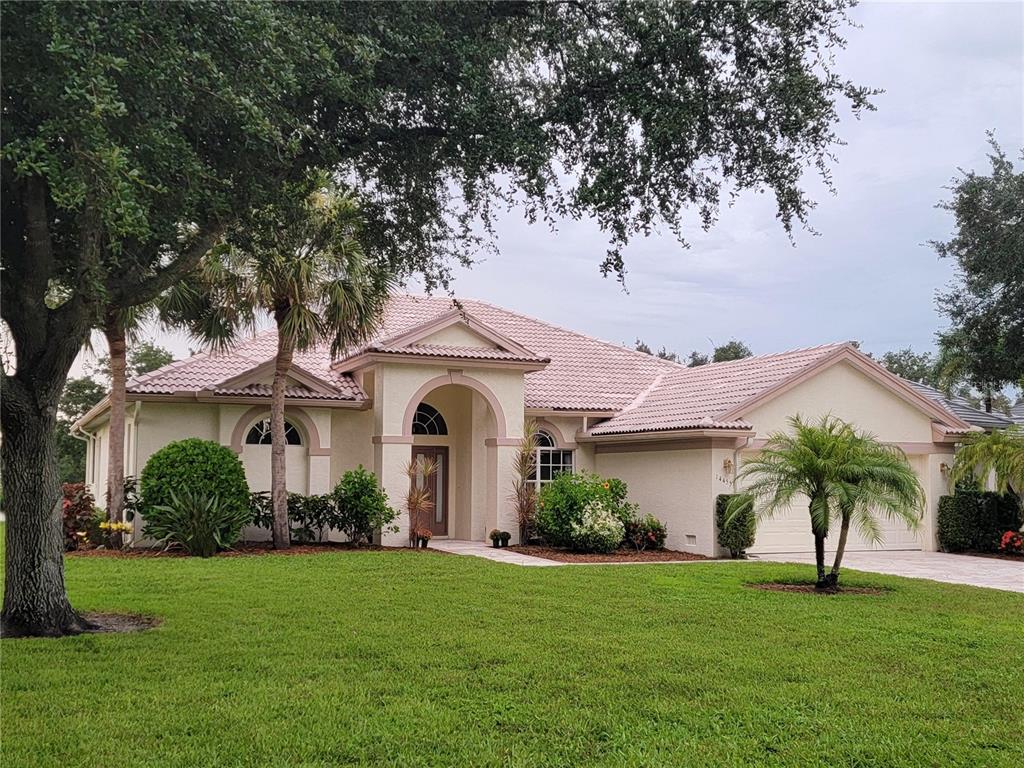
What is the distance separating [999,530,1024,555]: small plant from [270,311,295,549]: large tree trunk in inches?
629

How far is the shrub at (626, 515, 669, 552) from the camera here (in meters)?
21.2

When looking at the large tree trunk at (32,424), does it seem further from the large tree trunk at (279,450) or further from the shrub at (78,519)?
the shrub at (78,519)

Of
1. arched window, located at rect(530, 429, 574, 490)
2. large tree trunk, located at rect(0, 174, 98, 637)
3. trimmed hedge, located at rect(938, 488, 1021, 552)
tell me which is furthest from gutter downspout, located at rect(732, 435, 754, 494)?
large tree trunk, located at rect(0, 174, 98, 637)

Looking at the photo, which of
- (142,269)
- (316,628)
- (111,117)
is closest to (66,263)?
(142,269)

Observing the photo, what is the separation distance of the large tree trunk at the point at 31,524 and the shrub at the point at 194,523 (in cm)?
818

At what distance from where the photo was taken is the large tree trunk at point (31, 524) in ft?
32.3

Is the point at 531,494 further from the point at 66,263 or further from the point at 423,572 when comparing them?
the point at 66,263

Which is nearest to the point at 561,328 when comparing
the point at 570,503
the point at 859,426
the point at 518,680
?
the point at 570,503

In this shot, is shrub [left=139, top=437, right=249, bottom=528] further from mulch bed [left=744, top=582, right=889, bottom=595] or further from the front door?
mulch bed [left=744, top=582, right=889, bottom=595]

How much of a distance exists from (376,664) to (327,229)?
832 centimetres

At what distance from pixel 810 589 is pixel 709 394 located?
8442 millimetres

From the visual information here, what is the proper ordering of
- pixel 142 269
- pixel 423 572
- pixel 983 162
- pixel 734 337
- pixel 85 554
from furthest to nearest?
1. pixel 734 337
2. pixel 983 162
3. pixel 85 554
4. pixel 423 572
5. pixel 142 269

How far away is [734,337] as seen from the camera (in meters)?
56.5

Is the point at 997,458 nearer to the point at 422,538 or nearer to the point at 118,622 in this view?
the point at 422,538
